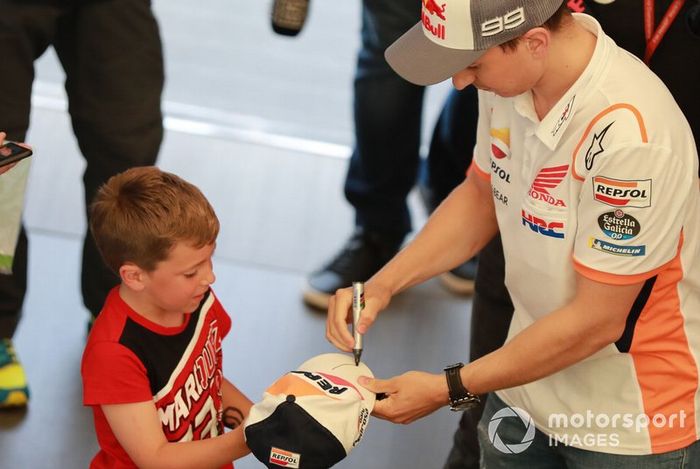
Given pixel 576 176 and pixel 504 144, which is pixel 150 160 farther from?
pixel 576 176

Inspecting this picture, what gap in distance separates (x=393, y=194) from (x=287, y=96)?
124cm

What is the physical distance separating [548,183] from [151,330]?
0.66m

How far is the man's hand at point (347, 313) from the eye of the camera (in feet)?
6.07

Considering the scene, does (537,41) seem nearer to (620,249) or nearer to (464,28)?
(464,28)

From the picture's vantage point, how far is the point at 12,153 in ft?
6.00

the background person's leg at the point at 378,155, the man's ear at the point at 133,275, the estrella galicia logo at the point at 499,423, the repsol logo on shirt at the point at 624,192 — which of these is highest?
the repsol logo on shirt at the point at 624,192

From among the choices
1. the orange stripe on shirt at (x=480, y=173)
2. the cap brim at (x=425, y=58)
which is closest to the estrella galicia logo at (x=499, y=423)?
the orange stripe on shirt at (x=480, y=173)

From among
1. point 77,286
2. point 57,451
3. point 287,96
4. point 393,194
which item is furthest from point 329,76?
point 57,451

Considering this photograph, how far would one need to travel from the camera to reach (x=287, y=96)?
4398 mm

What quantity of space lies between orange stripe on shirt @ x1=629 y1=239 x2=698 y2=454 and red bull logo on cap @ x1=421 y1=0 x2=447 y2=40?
20.3 inches

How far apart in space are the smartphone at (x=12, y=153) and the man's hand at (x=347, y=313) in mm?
568

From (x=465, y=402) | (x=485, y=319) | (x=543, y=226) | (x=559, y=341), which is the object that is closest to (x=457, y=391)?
(x=465, y=402)

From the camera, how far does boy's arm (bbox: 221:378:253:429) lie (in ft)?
6.41

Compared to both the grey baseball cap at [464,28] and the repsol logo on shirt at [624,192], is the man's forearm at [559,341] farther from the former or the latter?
the grey baseball cap at [464,28]
